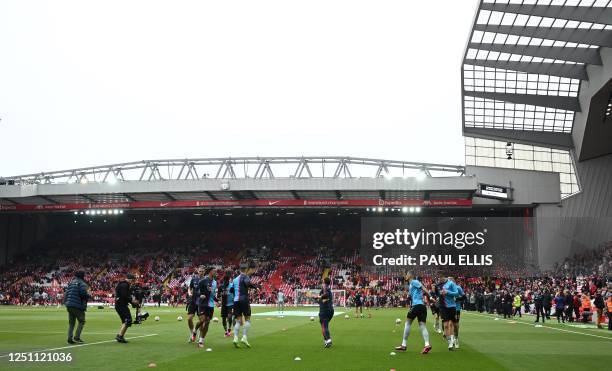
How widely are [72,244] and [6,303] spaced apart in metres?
15.1

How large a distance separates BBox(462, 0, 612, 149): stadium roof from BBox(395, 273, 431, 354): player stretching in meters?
23.4

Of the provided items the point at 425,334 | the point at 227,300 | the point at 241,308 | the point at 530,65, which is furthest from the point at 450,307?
the point at 530,65

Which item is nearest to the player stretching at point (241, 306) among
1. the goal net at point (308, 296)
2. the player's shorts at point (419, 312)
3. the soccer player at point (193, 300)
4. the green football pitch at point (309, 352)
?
the green football pitch at point (309, 352)

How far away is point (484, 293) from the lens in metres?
43.4

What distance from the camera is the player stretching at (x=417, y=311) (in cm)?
1379

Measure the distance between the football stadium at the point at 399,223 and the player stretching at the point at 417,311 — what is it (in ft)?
15.0

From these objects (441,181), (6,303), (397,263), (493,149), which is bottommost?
(6,303)

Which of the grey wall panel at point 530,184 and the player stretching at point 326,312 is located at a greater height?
the grey wall panel at point 530,184

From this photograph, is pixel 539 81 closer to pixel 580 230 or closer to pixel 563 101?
pixel 563 101

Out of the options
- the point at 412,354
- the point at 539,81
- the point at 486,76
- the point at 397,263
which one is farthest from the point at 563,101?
the point at 412,354

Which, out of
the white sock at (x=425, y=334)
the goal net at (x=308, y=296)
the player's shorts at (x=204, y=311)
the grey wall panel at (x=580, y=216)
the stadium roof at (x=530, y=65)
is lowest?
the goal net at (x=308, y=296)

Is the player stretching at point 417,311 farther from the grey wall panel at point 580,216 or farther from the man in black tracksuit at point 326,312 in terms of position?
the grey wall panel at point 580,216

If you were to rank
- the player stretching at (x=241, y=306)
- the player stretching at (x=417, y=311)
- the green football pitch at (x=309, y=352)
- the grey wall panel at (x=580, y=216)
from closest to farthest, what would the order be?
the green football pitch at (x=309, y=352) → the player stretching at (x=417, y=311) → the player stretching at (x=241, y=306) → the grey wall panel at (x=580, y=216)

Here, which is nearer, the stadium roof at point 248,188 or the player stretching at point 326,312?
the player stretching at point 326,312
